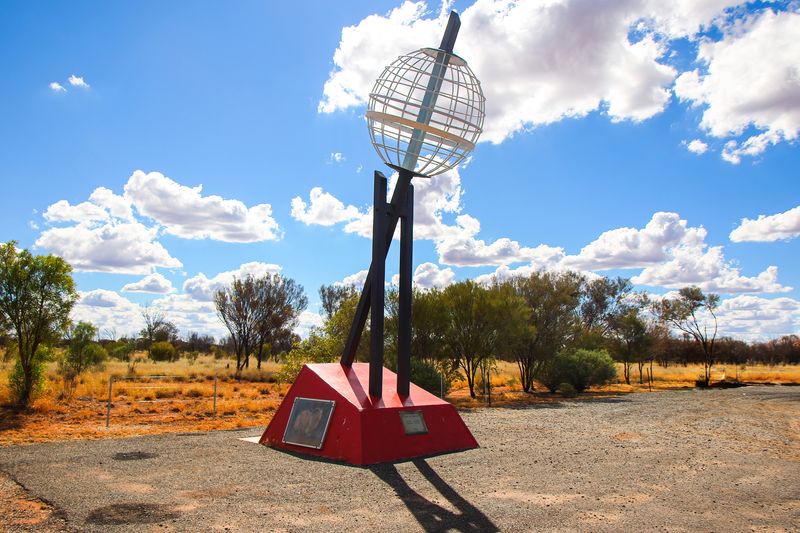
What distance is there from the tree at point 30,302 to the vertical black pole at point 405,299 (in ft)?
38.1

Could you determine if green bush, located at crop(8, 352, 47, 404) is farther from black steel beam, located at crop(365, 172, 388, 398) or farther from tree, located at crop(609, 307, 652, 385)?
tree, located at crop(609, 307, 652, 385)

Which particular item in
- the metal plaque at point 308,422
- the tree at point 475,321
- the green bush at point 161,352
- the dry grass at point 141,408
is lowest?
the dry grass at point 141,408

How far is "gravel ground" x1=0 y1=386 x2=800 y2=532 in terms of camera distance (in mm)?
5742

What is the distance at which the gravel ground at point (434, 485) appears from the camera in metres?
5.74

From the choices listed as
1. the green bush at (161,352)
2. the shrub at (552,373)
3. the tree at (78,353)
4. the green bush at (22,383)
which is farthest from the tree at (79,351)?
the shrub at (552,373)

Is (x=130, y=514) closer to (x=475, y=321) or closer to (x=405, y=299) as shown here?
(x=405, y=299)

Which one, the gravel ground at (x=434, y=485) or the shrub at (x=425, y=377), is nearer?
the gravel ground at (x=434, y=485)

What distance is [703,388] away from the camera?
31.1m

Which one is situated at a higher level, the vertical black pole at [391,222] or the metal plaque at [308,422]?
the vertical black pole at [391,222]

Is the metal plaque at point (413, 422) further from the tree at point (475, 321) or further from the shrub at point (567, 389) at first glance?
the shrub at point (567, 389)

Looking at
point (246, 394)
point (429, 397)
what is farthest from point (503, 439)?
point (246, 394)

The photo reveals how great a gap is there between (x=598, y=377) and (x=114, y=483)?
939 inches

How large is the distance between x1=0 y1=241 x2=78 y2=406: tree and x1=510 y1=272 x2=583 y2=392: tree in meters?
17.8

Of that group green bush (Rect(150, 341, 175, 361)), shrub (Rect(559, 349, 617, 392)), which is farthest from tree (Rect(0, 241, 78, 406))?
green bush (Rect(150, 341, 175, 361))
